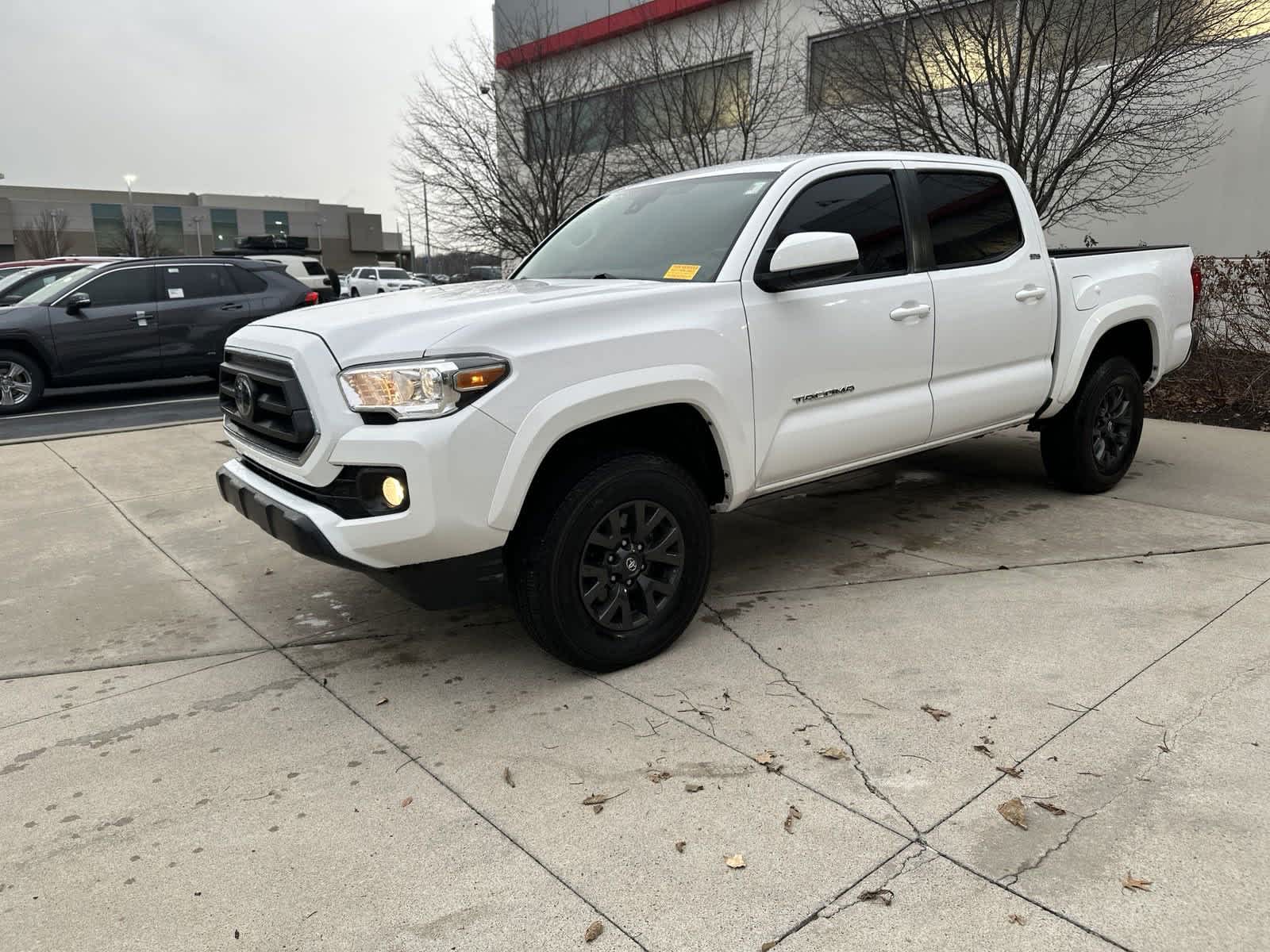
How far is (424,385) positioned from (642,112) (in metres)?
15.3

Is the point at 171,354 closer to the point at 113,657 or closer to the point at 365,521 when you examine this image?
the point at 113,657

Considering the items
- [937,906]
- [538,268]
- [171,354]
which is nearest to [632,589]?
[937,906]

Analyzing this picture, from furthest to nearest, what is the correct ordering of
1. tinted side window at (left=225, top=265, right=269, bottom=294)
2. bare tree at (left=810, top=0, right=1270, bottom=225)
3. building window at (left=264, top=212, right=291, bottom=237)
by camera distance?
building window at (left=264, top=212, right=291, bottom=237) → tinted side window at (left=225, top=265, right=269, bottom=294) → bare tree at (left=810, top=0, right=1270, bottom=225)

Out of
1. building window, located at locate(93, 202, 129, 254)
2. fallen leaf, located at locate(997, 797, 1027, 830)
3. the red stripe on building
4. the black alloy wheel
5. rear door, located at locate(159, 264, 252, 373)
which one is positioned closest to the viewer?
fallen leaf, located at locate(997, 797, 1027, 830)

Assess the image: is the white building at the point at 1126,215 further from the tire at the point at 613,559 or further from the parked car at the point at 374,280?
the parked car at the point at 374,280

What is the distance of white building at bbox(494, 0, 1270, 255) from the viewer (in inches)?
502

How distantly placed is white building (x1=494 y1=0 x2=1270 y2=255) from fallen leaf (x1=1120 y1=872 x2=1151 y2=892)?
1262 cm

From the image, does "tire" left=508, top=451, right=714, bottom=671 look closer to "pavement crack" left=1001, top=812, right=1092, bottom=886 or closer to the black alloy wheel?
the black alloy wheel

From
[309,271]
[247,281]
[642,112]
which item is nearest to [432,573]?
[247,281]

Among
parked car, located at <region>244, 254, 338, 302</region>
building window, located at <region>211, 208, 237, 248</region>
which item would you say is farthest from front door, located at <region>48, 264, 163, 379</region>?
building window, located at <region>211, 208, 237, 248</region>

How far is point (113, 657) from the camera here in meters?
3.87

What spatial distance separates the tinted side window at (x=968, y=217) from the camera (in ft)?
15.1

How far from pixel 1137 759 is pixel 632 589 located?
174cm

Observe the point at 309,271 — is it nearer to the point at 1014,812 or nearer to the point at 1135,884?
the point at 1014,812
